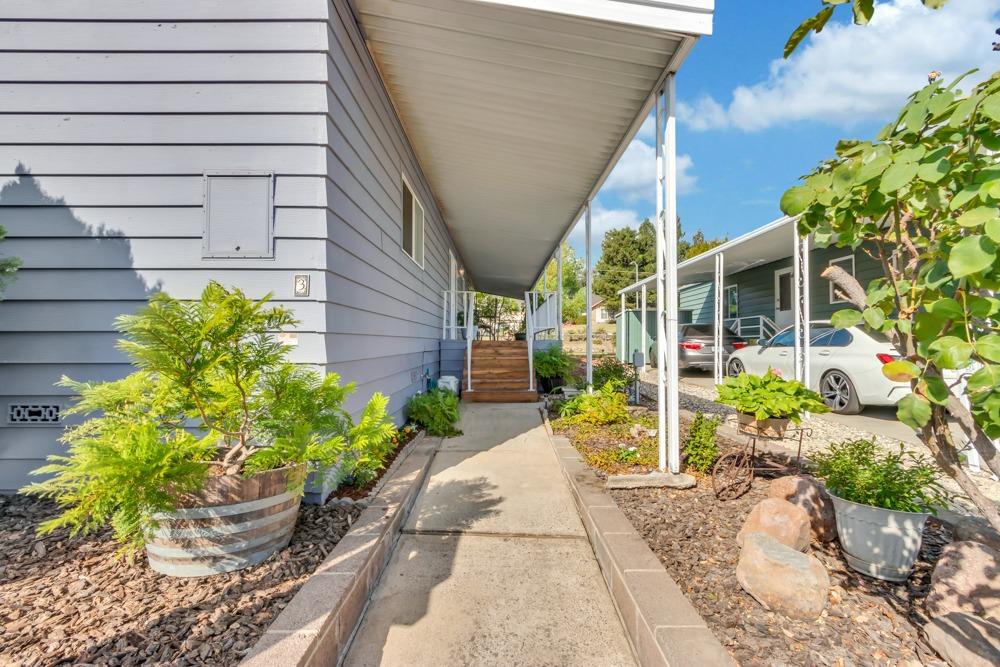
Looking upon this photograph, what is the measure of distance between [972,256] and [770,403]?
2117 millimetres

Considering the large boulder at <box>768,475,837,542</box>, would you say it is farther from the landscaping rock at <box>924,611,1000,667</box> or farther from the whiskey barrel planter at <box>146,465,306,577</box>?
the whiskey barrel planter at <box>146,465,306,577</box>

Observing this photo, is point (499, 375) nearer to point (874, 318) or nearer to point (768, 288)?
point (874, 318)

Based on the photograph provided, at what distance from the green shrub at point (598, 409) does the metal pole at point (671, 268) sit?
5.50 ft

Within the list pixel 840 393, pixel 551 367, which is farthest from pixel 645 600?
pixel 551 367

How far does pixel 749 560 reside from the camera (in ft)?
6.10

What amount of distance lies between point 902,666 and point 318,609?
6.75 feet

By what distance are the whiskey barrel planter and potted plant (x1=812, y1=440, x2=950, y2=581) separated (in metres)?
2.73

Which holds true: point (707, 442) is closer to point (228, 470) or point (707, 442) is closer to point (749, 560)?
point (749, 560)

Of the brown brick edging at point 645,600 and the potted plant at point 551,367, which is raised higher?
the potted plant at point 551,367

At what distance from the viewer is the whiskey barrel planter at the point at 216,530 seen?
1.85 m

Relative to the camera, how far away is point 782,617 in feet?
5.60

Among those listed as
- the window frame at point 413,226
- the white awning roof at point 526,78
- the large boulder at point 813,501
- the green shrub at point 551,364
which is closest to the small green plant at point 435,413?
the window frame at point 413,226

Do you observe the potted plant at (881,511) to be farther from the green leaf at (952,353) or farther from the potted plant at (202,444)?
the potted plant at (202,444)

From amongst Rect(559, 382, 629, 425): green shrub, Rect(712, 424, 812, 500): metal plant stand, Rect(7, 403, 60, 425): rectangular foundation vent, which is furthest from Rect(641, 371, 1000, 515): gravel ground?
Rect(7, 403, 60, 425): rectangular foundation vent
